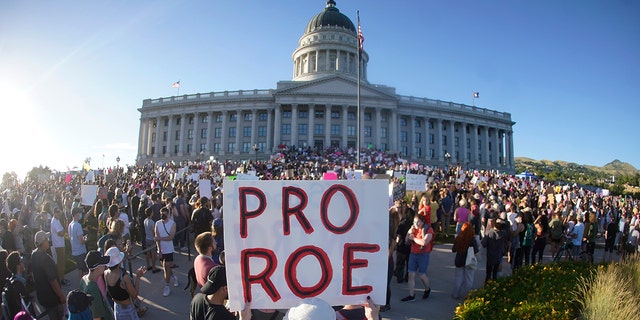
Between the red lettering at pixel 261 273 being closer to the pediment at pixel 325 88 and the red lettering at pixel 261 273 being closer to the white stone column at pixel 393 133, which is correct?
the pediment at pixel 325 88

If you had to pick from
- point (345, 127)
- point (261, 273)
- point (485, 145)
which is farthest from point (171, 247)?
point (485, 145)

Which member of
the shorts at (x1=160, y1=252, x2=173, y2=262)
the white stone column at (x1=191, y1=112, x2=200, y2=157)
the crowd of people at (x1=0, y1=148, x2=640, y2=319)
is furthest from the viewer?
the white stone column at (x1=191, y1=112, x2=200, y2=157)

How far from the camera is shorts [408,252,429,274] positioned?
8211 millimetres

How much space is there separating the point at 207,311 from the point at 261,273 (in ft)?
3.44

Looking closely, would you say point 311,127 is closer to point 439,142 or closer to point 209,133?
point 209,133

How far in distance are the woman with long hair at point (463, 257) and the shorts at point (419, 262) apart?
0.74 m

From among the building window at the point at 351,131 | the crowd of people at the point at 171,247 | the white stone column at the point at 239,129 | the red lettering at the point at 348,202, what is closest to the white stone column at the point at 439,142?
the building window at the point at 351,131

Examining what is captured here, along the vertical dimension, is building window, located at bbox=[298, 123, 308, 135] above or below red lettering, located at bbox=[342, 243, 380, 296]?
above

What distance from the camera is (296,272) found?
3.27m

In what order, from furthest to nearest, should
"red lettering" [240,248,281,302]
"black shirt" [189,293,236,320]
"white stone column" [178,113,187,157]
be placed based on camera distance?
"white stone column" [178,113,187,157] → "black shirt" [189,293,236,320] → "red lettering" [240,248,281,302]

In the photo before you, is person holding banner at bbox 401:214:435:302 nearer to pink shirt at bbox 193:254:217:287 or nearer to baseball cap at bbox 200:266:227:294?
pink shirt at bbox 193:254:217:287

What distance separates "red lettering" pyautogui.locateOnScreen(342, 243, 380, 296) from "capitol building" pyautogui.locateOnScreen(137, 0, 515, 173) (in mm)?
60194

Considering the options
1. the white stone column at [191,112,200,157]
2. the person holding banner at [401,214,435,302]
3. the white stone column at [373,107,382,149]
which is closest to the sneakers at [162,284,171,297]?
the person holding banner at [401,214,435,302]

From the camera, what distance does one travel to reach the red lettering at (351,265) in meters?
3.28
